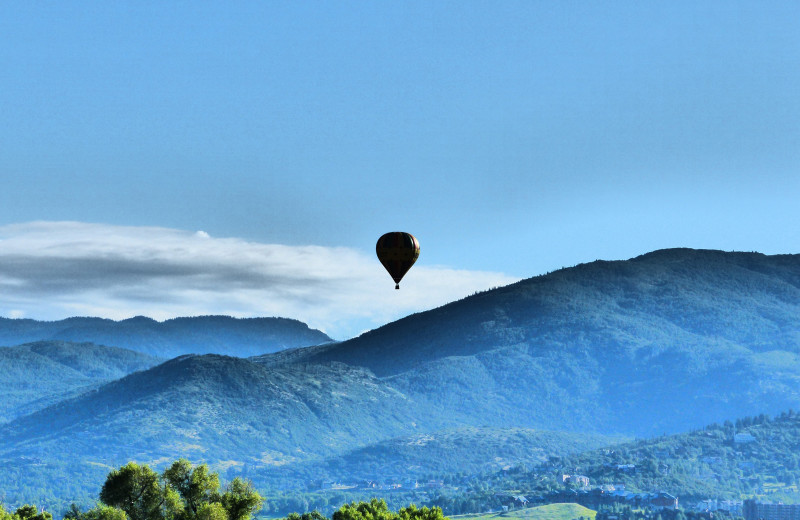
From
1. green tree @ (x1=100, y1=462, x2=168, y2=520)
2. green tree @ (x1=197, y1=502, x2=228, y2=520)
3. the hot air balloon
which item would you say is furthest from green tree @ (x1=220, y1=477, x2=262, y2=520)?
the hot air balloon

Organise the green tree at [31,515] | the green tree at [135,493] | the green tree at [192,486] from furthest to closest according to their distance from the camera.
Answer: the green tree at [31,515] < the green tree at [135,493] < the green tree at [192,486]

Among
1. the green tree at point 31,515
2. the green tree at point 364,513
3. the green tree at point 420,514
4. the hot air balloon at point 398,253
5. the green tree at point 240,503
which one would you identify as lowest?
the green tree at point 420,514

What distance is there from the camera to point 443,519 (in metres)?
160

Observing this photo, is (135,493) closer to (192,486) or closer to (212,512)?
(192,486)

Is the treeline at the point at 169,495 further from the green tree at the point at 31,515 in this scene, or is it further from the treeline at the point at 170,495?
the green tree at the point at 31,515

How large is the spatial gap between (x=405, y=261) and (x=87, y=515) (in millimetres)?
82094

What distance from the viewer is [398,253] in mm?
193125

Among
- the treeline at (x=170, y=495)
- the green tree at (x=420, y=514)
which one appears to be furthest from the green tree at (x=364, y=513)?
the treeline at (x=170, y=495)

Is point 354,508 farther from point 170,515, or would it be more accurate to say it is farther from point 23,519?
point 170,515

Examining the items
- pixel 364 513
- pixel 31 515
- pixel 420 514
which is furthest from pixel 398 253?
pixel 31 515

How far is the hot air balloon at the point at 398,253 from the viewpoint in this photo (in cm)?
19300

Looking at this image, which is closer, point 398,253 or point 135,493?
point 135,493

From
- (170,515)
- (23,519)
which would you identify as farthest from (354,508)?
(170,515)

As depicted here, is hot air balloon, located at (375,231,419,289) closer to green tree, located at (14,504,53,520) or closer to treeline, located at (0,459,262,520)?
green tree, located at (14,504,53,520)
